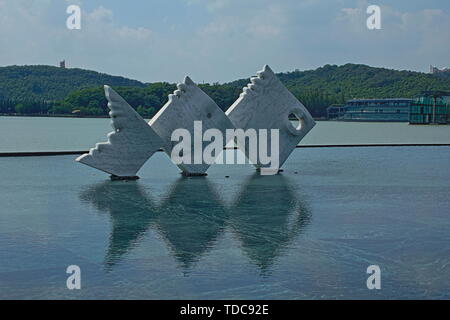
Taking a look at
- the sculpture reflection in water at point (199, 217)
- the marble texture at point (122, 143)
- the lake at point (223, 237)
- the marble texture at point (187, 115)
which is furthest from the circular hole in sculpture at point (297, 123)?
the marble texture at point (122, 143)

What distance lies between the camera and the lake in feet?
25.1

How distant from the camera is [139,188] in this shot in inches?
666

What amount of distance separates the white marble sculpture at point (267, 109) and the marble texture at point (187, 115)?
773 mm

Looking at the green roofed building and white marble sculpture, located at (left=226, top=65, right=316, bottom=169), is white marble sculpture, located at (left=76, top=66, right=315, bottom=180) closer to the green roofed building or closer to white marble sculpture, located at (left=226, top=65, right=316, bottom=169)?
white marble sculpture, located at (left=226, top=65, right=316, bottom=169)

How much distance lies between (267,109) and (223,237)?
34.4 ft

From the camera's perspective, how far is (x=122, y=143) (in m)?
17.9

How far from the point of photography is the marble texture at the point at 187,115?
18547 mm

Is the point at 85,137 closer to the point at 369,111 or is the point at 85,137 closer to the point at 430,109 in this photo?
the point at 430,109

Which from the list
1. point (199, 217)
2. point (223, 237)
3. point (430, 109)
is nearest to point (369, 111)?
point (430, 109)

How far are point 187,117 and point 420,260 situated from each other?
Answer: 10.8 metres

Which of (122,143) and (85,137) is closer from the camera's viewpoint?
(122,143)
